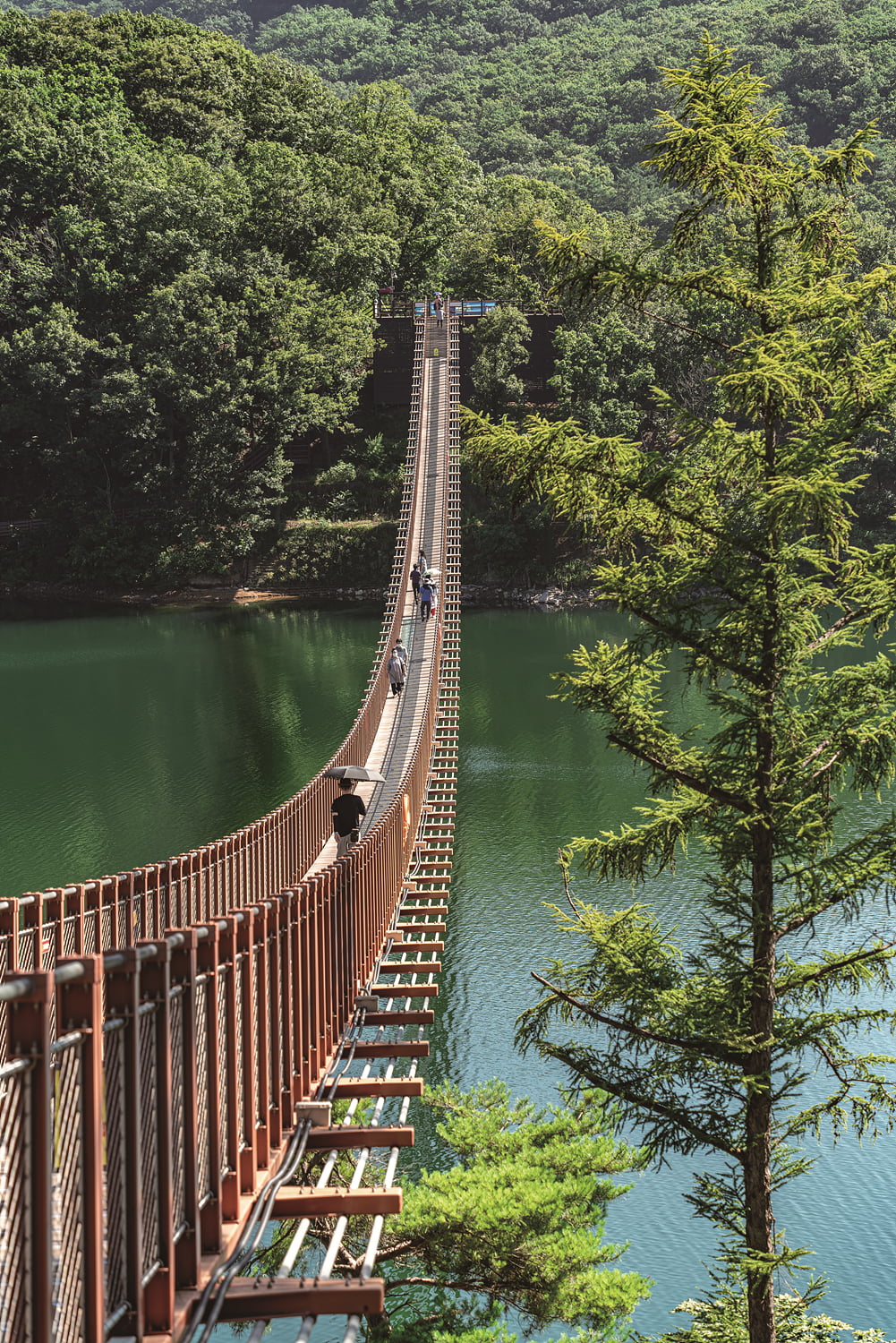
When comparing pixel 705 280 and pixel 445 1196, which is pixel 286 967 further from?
pixel 705 280

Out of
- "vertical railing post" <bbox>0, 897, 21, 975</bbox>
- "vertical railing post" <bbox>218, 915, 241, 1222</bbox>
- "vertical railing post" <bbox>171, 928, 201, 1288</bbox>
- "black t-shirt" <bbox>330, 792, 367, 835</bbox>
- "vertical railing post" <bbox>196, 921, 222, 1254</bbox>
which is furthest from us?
"black t-shirt" <bbox>330, 792, 367, 835</bbox>

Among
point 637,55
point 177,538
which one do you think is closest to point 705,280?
point 177,538

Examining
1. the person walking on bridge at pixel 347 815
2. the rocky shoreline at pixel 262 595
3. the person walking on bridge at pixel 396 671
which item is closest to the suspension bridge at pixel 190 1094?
Answer: the person walking on bridge at pixel 347 815

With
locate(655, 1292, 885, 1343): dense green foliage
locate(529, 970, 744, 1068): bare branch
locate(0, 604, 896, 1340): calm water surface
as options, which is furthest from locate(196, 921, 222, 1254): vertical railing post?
locate(0, 604, 896, 1340): calm water surface

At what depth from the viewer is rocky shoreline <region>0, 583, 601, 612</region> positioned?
1328 inches

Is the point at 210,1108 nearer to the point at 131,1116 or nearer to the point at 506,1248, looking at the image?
the point at 131,1116

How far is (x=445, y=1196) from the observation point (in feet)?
21.3

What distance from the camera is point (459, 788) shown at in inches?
709

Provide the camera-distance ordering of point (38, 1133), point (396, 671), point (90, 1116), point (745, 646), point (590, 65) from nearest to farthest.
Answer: point (38, 1133), point (90, 1116), point (745, 646), point (396, 671), point (590, 65)

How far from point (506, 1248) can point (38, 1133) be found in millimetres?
4740

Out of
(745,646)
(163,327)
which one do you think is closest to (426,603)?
(745,646)

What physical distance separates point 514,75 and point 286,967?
79428 millimetres

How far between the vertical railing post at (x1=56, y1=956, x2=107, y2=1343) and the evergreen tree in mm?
3428

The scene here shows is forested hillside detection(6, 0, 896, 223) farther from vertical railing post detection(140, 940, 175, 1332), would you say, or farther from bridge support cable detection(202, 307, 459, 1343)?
vertical railing post detection(140, 940, 175, 1332)
